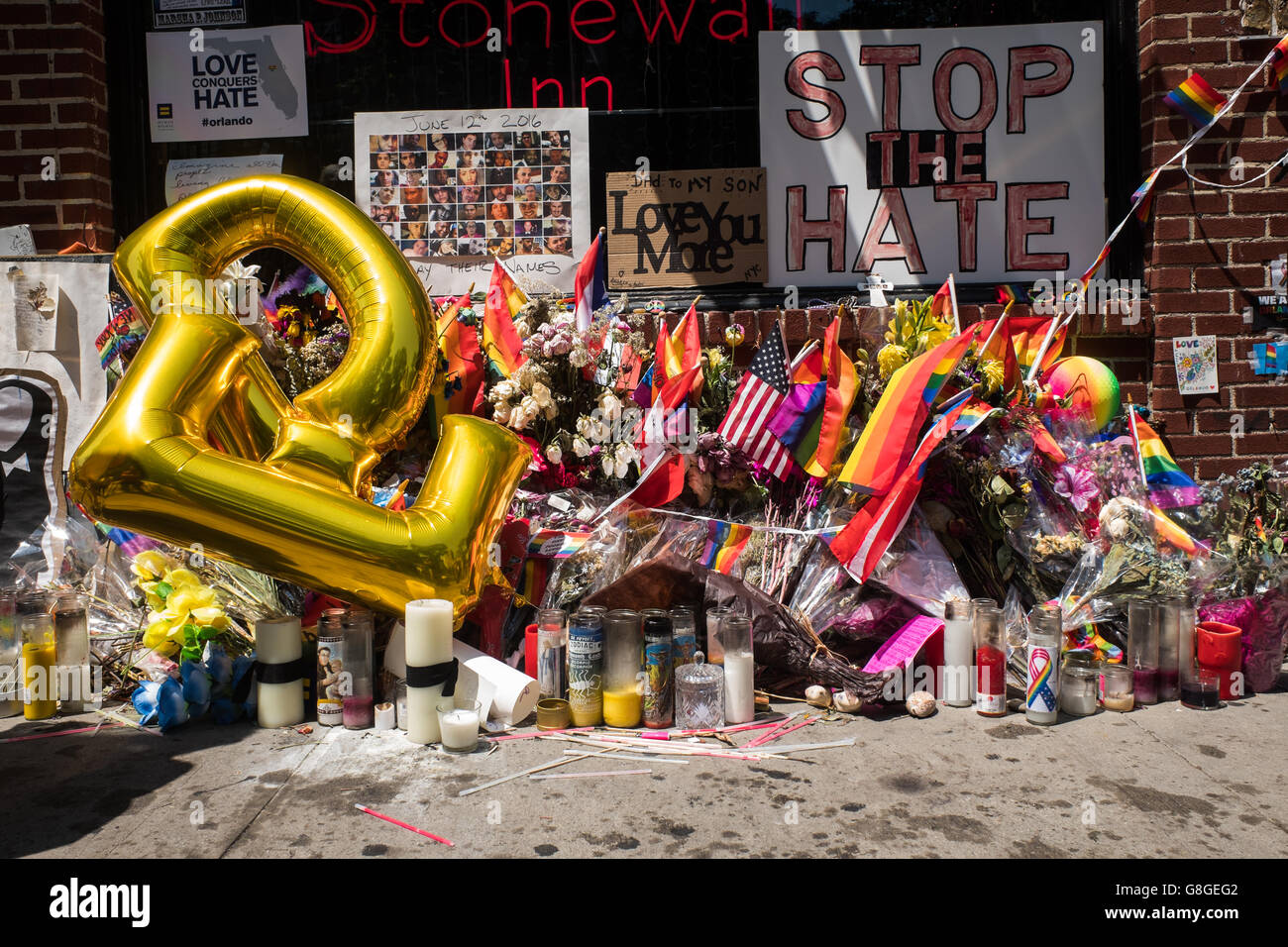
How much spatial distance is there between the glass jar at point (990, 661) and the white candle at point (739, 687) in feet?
2.64

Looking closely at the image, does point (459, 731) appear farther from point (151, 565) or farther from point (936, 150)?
point (936, 150)

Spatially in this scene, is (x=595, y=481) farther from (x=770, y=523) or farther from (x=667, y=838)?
(x=667, y=838)

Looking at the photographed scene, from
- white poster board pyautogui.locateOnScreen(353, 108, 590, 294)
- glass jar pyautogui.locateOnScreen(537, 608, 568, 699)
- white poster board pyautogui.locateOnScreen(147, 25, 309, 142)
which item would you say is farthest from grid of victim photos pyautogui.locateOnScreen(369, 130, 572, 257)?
glass jar pyautogui.locateOnScreen(537, 608, 568, 699)

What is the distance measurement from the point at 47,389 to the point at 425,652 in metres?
2.61

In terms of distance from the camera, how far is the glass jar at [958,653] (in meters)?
3.29

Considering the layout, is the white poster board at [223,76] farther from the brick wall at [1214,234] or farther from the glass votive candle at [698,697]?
the brick wall at [1214,234]

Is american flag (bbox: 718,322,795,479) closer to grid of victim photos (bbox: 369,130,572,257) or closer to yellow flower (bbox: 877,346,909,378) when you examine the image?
yellow flower (bbox: 877,346,909,378)

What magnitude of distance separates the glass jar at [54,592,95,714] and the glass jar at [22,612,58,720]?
24 millimetres

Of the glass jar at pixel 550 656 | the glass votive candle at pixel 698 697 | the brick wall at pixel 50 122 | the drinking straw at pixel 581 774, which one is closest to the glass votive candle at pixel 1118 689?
the glass votive candle at pixel 698 697

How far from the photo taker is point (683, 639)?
125 inches

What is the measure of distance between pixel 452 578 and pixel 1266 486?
3.45 meters

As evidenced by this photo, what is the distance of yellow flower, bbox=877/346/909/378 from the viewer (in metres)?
3.95

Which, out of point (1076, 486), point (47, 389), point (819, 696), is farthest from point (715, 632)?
point (47, 389)

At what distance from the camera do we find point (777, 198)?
481 cm
